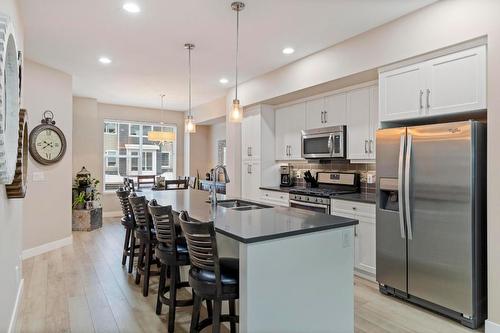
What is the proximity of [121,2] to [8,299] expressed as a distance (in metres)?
2.59

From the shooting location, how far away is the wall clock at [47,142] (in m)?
4.77

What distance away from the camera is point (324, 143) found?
Answer: 4.47 m

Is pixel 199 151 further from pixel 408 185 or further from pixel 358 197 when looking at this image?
pixel 408 185

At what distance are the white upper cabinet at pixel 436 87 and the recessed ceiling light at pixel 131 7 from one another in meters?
2.55

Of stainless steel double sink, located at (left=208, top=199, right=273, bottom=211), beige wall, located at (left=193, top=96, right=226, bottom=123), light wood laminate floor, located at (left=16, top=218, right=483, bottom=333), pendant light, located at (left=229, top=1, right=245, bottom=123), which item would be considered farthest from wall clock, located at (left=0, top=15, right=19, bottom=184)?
beige wall, located at (left=193, top=96, right=226, bottom=123)

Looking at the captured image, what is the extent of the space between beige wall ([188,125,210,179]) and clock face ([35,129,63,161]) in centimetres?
388

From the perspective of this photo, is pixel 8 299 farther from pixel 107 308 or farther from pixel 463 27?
pixel 463 27

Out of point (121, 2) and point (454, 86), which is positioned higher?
point (121, 2)

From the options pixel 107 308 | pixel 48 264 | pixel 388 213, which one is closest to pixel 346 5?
pixel 388 213

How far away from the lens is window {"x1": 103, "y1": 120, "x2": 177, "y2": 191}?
7914 mm

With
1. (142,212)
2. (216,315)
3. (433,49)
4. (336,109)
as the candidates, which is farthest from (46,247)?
(433,49)

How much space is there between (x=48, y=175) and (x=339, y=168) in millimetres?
4487

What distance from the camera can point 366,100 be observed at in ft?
13.0

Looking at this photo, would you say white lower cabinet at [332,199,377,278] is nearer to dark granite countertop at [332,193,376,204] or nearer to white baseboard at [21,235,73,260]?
dark granite countertop at [332,193,376,204]
